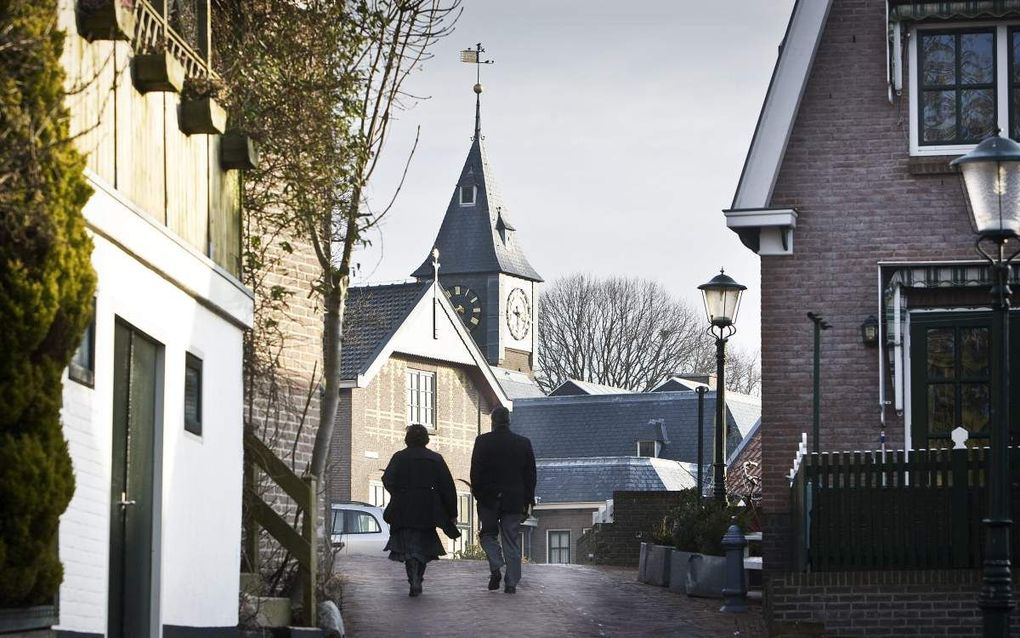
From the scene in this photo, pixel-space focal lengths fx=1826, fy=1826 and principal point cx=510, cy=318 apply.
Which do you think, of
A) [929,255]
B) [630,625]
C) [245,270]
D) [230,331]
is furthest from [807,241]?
[230,331]

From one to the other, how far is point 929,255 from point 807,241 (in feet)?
3.87

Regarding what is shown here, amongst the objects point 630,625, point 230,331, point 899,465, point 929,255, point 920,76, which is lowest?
point 630,625

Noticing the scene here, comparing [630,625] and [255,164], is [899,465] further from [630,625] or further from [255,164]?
[255,164]

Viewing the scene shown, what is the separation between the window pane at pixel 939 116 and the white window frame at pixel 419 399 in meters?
45.2

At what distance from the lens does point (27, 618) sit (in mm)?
7734

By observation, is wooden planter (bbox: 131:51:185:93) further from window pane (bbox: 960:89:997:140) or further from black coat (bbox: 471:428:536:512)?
window pane (bbox: 960:89:997:140)

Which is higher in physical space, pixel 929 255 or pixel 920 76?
pixel 920 76

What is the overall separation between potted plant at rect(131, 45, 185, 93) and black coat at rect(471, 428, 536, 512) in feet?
26.8

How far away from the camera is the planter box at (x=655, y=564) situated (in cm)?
2156

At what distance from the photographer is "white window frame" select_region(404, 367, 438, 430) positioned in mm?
62688

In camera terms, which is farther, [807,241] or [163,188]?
[807,241]

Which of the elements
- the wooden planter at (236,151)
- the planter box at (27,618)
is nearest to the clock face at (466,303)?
the wooden planter at (236,151)

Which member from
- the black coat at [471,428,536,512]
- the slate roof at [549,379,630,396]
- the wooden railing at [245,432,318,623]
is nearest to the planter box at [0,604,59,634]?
the wooden railing at [245,432,318,623]

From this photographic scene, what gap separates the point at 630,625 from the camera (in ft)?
53.8
